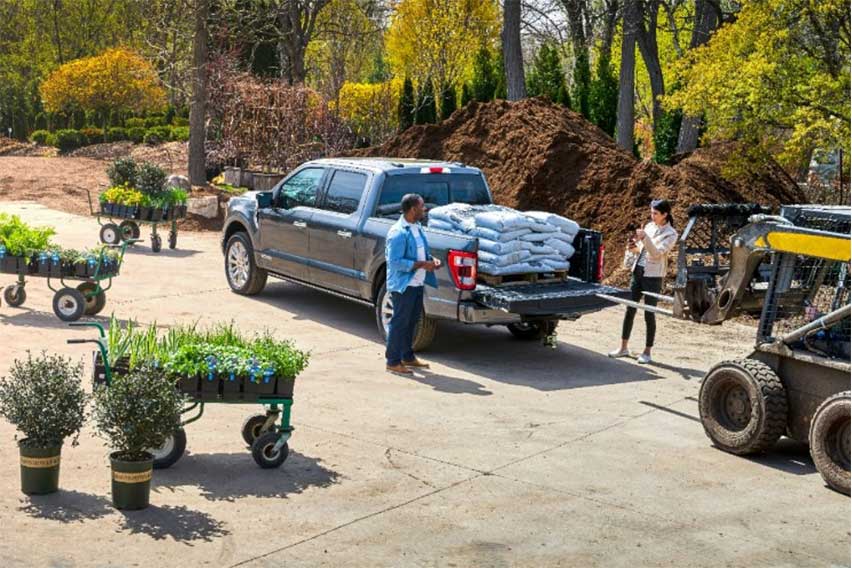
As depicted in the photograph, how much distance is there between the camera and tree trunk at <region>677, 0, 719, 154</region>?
30.4 meters

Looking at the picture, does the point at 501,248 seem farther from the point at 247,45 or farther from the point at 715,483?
the point at 247,45

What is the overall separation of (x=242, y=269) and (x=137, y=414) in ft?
29.1

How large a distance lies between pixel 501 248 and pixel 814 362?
4.06 m

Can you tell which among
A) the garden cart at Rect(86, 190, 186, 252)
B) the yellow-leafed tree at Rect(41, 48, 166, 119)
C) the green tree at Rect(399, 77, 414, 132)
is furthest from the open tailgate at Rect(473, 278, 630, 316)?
the yellow-leafed tree at Rect(41, 48, 166, 119)

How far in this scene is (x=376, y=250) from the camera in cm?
1386

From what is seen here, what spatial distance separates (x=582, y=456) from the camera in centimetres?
968

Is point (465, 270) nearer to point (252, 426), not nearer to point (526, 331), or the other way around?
point (526, 331)

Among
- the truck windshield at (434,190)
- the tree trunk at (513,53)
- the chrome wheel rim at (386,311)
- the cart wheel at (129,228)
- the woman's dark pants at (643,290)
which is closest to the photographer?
the woman's dark pants at (643,290)

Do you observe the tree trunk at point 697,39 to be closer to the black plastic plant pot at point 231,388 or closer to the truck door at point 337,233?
the truck door at point 337,233

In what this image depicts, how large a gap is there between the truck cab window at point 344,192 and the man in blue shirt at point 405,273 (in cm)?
215

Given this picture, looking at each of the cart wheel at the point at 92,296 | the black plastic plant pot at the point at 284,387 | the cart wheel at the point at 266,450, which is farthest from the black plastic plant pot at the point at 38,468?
the cart wheel at the point at 92,296

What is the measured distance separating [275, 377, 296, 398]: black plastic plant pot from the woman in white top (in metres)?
5.42

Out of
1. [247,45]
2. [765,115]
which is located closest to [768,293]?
[765,115]

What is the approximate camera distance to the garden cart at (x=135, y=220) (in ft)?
66.6
